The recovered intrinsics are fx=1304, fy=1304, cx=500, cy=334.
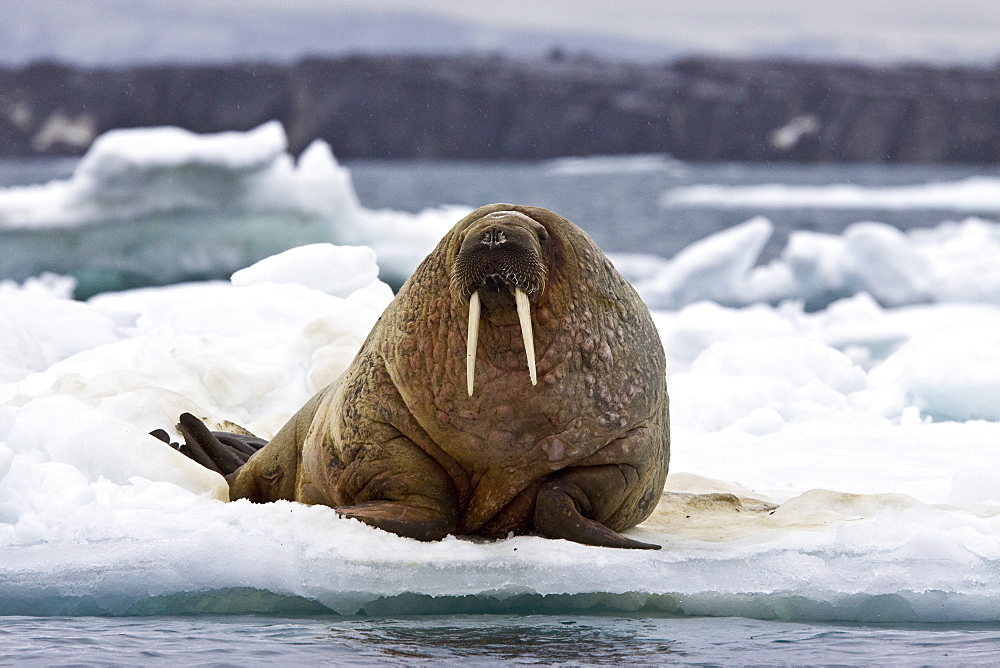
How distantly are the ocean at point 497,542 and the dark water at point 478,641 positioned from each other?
0.01m

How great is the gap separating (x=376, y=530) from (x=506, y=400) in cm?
60

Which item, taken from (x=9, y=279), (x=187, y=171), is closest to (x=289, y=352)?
(x=187, y=171)

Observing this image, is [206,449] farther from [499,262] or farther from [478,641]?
[478,641]

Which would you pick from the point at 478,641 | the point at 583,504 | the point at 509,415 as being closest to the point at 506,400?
the point at 509,415

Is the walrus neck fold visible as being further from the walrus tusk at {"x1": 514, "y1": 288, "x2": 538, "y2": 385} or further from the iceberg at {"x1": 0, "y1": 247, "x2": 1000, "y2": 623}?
the iceberg at {"x1": 0, "y1": 247, "x2": 1000, "y2": 623}

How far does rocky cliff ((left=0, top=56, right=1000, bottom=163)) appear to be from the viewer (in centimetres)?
6147

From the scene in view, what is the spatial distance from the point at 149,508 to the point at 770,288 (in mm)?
14396

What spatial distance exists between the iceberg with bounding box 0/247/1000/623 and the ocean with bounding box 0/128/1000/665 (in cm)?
1

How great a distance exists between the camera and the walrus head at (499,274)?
409cm

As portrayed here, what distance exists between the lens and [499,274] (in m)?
4.10

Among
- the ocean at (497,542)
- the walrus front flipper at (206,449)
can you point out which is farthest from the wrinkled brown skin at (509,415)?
the walrus front flipper at (206,449)

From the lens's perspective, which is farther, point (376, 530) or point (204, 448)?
point (204, 448)

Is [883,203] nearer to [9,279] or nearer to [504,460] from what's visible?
[9,279]

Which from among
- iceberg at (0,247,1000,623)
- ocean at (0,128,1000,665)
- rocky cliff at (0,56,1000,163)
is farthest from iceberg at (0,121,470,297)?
rocky cliff at (0,56,1000,163)
